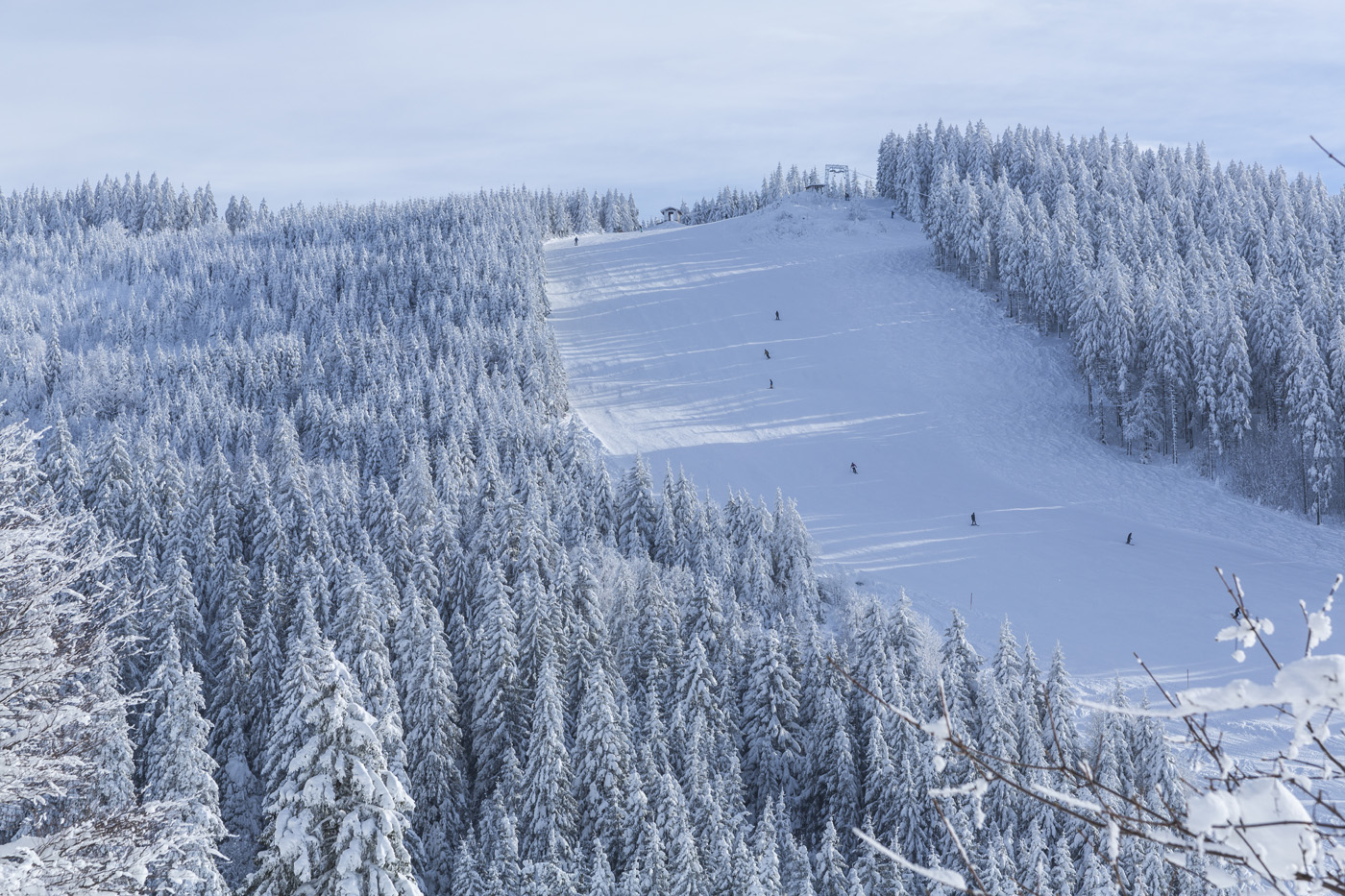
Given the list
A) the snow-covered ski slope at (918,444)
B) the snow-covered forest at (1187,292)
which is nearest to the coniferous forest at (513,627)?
the snow-covered forest at (1187,292)

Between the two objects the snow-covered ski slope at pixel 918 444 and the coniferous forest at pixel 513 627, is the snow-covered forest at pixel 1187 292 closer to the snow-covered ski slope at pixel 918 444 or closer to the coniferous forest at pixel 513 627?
the coniferous forest at pixel 513 627

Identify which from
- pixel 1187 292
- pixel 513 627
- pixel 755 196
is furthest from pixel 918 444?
pixel 755 196

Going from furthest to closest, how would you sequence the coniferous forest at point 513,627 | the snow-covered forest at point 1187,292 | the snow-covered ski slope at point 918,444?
the snow-covered forest at point 1187,292 → the snow-covered ski slope at point 918,444 → the coniferous forest at point 513,627

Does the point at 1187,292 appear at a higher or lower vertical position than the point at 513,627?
higher

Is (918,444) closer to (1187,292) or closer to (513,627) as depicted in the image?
(1187,292)

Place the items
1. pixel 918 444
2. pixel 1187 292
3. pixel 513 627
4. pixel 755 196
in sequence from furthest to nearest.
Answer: pixel 755 196, pixel 1187 292, pixel 918 444, pixel 513 627

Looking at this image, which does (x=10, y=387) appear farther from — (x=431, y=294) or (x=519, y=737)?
(x=519, y=737)
